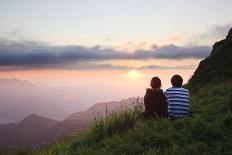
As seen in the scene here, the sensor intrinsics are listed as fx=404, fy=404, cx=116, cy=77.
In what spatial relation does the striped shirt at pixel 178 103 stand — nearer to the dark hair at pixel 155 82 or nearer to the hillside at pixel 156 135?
the dark hair at pixel 155 82

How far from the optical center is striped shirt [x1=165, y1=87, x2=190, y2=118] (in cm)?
1544

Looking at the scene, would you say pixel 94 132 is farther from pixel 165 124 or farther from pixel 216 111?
pixel 216 111

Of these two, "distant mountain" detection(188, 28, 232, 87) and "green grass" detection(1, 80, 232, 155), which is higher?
"distant mountain" detection(188, 28, 232, 87)

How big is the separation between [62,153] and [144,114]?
431cm

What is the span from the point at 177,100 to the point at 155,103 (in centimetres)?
91

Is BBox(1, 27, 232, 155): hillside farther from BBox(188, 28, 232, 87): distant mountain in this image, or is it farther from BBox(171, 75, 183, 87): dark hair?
BBox(188, 28, 232, 87): distant mountain

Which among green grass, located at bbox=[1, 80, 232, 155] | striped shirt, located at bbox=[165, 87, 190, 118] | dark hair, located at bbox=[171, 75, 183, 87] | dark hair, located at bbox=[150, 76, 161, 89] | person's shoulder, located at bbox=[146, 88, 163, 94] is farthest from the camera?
dark hair, located at bbox=[171, 75, 183, 87]

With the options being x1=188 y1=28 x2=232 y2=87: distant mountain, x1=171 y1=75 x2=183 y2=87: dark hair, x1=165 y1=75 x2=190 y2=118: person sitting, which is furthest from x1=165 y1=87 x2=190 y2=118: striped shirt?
x1=188 y1=28 x2=232 y2=87: distant mountain

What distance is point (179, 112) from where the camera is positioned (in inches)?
607

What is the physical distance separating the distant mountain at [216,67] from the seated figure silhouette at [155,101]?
1210 centimetres

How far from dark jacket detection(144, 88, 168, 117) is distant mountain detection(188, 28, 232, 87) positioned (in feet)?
40.2

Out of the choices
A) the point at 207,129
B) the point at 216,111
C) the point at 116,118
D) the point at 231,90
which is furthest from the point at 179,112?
the point at 231,90

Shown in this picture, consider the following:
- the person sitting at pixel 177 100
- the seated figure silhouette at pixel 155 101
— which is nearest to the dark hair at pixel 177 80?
the person sitting at pixel 177 100

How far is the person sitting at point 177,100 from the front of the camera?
15.4m
